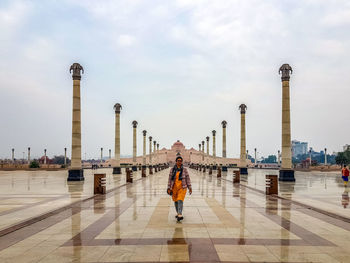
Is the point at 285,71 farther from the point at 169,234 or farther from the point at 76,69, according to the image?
the point at 169,234

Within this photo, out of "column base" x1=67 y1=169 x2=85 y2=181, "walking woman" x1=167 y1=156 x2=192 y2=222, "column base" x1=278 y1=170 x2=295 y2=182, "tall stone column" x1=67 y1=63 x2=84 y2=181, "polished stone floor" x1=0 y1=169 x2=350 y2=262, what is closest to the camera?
"polished stone floor" x1=0 y1=169 x2=350 y2=262

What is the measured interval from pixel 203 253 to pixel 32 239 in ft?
13.4

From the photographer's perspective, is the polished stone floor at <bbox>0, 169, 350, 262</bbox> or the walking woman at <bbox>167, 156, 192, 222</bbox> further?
the walking woman at <bbox>167, 156, 192, 222</bbox>

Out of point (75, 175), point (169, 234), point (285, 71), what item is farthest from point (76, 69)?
point (169, 234)

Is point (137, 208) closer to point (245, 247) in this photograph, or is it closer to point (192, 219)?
point (192, 219)

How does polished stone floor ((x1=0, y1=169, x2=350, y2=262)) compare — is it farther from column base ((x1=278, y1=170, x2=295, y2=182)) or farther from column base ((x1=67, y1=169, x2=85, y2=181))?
column base ((x1=67, y1=169, x2=85, y2=181))

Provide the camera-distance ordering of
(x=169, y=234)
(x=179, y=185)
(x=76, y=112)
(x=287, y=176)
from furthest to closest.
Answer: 1. (x=76, y=112)
2. (x=287, y=176)
3. (x=179, y=185)
4. (x=169, y=234)

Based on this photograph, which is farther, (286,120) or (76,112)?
(76,112)

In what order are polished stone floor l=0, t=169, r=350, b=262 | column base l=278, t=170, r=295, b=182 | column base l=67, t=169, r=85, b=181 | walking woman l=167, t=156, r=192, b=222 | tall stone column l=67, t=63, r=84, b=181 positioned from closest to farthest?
polished stone floor l=0, t=169, r=350, b=262 < walking woman l=167, t=156, r=192, b=222 < column base l=278, t=170, r=295, b=182 < column base l=67, t=169, r=85, b=181 < tall stone column l=67, t=63, r=84, b=181

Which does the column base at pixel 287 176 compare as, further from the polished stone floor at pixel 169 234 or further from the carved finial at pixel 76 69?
the carved finial at pixel 76 69

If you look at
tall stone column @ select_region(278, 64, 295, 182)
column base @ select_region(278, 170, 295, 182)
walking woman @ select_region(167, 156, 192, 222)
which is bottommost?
column base @ select_region(278, 170, 295, 182)

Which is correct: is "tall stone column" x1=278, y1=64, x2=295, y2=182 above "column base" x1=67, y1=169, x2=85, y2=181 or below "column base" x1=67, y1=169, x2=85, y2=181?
above

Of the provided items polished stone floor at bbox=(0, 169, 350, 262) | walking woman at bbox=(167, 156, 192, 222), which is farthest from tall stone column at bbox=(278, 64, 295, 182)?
walking woman at bbox=(167, 156, 192, 222)

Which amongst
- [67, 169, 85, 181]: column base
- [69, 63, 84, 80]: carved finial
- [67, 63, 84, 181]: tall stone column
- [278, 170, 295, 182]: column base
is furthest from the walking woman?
[69, 63, 84, 80]: carved finial
